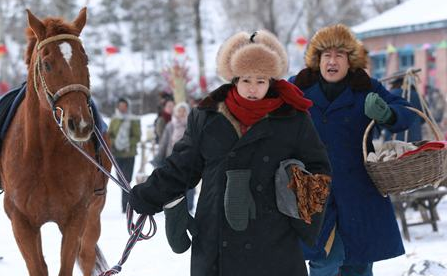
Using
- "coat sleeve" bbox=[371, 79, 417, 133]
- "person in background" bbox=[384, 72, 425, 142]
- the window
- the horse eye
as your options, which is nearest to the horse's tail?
the horse eye

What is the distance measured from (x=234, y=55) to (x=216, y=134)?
13.9 inches

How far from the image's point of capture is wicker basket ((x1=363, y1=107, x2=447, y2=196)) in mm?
4004

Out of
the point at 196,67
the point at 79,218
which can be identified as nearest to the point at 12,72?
the point at 196,67

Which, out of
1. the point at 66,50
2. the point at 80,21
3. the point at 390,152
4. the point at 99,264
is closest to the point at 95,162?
the point at 66,50

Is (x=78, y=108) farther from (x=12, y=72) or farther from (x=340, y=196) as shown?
(x=12, y=72)

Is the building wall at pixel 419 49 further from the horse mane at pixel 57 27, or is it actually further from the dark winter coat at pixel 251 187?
the dark winter coat at pixel 251 187

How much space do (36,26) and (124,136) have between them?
6758mm

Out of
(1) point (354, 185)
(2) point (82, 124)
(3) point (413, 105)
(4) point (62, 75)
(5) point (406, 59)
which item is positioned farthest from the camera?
(5) point (406, 59)

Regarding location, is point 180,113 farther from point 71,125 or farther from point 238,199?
point 238,199

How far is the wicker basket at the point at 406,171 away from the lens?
4004 millimetres

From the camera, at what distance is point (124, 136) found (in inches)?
429

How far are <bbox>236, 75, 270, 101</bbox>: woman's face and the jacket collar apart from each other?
10 centimetres

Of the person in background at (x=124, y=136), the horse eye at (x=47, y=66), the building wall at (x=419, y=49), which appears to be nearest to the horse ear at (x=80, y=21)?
the horse eye at (x=47, y=66)

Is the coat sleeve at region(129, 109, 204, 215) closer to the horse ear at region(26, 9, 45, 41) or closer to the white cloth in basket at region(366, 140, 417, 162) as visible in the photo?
the white cloth in basket at region(366, 140, 417, 162)
